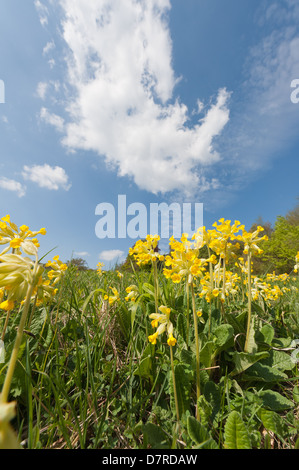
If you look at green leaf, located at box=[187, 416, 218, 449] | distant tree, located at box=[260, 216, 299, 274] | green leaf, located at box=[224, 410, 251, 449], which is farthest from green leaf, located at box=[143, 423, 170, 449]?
distant tree, located at box=[260, 216, 299, 274]

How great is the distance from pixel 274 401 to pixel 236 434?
57cm

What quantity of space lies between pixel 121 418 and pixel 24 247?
1.22 m

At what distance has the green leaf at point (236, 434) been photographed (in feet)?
3.93

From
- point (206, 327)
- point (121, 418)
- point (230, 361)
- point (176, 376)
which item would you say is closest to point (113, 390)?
point (121, 418)

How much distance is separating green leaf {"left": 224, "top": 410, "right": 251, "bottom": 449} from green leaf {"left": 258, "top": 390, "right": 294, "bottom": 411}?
1.57ft

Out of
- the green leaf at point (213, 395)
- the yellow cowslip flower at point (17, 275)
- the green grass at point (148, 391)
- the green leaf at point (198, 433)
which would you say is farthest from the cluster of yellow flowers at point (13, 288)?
the green leaf at point (213, 395)

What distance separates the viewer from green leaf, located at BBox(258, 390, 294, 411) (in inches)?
61.6

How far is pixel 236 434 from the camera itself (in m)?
1.21

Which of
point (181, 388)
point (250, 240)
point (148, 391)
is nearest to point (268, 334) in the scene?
point (250, 240)

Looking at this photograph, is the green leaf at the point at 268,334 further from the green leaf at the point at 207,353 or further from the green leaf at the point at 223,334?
the green leaf at the point at 207,353

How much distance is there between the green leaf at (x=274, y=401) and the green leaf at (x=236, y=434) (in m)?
0.48
